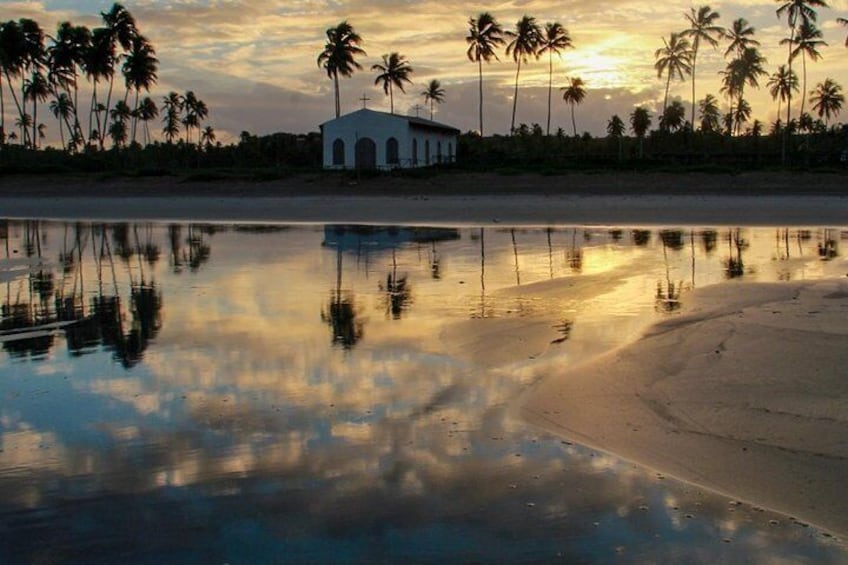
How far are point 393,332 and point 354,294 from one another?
10.9ft

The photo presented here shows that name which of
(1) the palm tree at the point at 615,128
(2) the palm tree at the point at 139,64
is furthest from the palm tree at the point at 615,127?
(2) the palm tree at the point at 139,64

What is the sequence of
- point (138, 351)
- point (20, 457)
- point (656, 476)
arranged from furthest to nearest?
point (138, 351) → point (20, 457) → point (656, 476)

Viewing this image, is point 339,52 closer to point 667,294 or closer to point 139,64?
point 139,64

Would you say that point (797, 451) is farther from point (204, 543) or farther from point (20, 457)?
point (20, 457)

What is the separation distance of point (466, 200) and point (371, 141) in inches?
801

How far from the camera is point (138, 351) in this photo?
9.71m

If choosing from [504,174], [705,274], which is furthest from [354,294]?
[504,174]

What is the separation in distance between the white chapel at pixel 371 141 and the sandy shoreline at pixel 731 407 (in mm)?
47207

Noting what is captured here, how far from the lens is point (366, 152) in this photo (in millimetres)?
57781

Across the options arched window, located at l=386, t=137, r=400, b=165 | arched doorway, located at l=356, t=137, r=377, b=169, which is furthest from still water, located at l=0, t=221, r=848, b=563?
arched doorway, located at l=356, t=137, r=377, b=169

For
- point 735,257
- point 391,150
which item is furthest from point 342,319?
point 391,150

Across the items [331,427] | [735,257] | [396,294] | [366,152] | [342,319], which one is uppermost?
[366,152]

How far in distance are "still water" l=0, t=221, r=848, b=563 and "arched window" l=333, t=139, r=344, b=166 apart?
42055 mm

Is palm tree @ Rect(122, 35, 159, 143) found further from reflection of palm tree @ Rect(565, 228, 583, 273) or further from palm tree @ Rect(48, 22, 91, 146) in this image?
reflection of palm tree @ Rect(565, 228, 583, 273)
